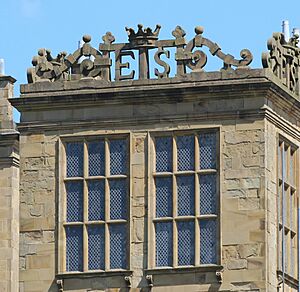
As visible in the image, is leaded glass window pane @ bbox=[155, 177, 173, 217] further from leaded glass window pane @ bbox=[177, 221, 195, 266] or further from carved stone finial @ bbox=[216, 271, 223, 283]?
carved stone finial @ bbox=[216, 271, 223, 283]

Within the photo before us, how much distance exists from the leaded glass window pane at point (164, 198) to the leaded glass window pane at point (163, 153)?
25 centimetres

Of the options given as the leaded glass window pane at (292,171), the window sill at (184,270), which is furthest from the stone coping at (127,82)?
the window sill at (184,270)

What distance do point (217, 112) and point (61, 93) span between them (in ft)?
11.7

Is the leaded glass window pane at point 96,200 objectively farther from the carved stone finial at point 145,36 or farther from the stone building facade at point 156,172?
the carved stone finial at point 145,36

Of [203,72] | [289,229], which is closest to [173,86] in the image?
[203,72]

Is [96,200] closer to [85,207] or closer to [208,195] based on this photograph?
[85,207]

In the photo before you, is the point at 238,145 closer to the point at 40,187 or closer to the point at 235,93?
the point at 235,93

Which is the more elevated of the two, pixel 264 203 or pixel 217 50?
pixel 217 50

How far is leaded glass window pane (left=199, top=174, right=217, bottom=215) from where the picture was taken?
5309 centimetres

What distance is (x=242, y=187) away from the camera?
53.0m

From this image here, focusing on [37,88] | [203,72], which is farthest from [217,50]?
[37,88]

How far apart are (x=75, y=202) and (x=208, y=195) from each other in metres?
3.01

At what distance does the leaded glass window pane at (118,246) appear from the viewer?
5328 centimetres

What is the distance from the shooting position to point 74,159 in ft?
177
